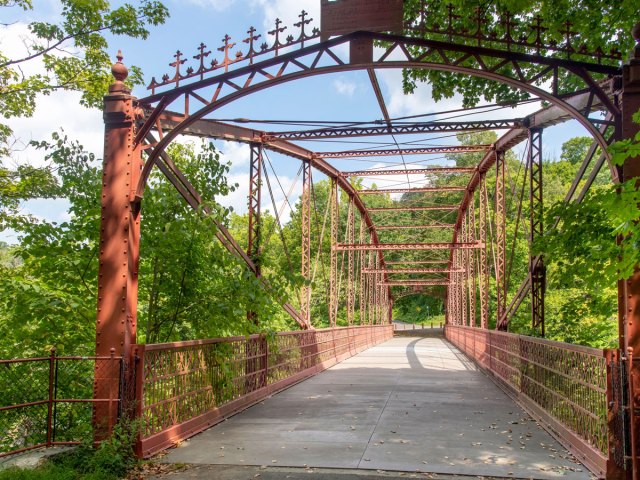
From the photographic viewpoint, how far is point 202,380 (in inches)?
342

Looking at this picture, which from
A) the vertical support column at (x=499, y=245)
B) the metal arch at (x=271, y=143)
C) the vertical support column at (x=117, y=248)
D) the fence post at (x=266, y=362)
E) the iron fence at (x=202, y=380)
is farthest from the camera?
the vertical support column at (x=499, y=245)

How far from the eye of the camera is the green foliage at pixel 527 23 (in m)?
10.1

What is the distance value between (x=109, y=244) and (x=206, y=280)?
6.15 feet

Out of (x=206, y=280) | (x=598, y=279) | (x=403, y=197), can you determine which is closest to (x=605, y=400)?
(x=598, y=279)

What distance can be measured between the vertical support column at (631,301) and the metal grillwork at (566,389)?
0.96ft

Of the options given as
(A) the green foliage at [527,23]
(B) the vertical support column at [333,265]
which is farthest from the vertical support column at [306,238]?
(A) the green foliage at [527,23]

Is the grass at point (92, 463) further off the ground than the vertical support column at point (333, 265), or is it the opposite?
the vertical support column at point (333, 265)

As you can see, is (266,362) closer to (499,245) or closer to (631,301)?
(631,301)

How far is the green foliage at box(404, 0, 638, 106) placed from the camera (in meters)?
10.1

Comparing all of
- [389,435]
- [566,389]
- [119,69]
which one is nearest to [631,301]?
[566,389]

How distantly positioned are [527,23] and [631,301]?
23.9 feet

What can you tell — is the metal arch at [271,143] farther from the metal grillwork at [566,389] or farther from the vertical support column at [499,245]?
the metal grillwork at [566,389]

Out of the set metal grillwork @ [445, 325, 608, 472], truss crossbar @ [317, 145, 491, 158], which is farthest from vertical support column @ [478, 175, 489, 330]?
metal grillwork @ [445, 325, 608, 472]

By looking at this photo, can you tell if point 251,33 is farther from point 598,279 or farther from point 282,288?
point 598,279
